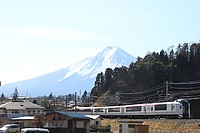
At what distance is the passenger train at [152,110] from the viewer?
1919 inches

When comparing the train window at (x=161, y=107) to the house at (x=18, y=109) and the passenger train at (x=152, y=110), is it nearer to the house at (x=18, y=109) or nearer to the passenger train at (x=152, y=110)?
the passenger train at (x=152, y=110)

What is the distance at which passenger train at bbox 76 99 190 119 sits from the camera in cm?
4875

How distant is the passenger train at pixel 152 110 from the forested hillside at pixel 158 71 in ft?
54.8

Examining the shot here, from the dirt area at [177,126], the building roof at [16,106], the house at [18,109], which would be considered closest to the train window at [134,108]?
the dirt area at [177,126]

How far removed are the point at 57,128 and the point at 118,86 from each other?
53187mm

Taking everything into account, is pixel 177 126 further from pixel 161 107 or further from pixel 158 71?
pixel 158 71

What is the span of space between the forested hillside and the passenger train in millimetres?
16697

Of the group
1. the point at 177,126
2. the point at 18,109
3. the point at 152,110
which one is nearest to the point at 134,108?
the point at 152,110

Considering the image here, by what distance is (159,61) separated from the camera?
281 feet

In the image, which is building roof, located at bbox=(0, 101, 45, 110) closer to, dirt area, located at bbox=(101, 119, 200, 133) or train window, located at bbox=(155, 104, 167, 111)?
train window, located at bbox=(155, 104, 167, 111)

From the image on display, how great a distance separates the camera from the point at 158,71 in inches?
3194

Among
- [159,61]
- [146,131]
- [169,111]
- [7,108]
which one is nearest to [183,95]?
[159,61]

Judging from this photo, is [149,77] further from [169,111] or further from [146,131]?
[146,131]

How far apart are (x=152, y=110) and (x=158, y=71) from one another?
2854 cm
